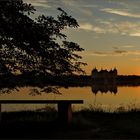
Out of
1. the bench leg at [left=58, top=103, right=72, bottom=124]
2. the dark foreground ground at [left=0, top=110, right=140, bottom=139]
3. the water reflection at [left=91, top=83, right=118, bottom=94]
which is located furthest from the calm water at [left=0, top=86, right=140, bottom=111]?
the water reflection at [left=91, top=83, right=118, bottom=94]

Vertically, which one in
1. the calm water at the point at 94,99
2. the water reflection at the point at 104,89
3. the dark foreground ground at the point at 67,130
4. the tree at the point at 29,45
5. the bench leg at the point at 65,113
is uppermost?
the tree at the point at 29,45

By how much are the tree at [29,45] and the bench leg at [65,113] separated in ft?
4.17

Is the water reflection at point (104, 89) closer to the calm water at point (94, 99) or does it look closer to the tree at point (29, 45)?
the calm water at point (94, 99)

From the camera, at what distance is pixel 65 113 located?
16672 millimetres

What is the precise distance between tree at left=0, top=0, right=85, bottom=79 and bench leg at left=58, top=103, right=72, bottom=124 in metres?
1.27

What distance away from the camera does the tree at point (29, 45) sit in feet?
54.9

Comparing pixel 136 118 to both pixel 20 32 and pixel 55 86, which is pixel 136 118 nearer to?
pixel 55 86

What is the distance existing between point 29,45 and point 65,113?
2781 millimetres

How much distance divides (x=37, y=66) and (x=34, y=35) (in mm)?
1190

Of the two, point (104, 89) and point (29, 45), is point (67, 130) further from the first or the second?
point (104, 89)

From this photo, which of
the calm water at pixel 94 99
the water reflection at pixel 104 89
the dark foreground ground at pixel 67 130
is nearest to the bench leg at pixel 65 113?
the dark foreground ground at pixel 67 130

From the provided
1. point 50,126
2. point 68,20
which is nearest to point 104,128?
point 50,126

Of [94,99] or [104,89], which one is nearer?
[94,99]

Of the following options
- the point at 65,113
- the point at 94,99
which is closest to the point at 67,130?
the point at 65,113
